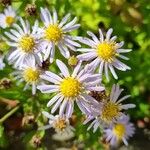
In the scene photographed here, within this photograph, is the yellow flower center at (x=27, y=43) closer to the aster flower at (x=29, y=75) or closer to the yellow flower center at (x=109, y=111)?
the aster flower at (x=29, y=75)

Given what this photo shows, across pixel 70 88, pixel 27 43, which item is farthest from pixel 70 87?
pixel 27 43

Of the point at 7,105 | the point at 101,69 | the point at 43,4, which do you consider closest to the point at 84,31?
the point at 43,4

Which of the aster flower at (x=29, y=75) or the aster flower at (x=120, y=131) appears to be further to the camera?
the aster flower at (x=120, y=131)

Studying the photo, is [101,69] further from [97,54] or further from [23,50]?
[23,50]

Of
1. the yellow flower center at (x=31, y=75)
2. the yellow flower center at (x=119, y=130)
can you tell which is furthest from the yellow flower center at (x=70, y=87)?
the yellow flower center at (x=119, y=130)

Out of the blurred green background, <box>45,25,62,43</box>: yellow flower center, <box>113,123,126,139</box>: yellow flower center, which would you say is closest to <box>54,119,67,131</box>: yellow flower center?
the blurred green background

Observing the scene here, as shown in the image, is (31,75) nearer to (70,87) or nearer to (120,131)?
(70,87)
